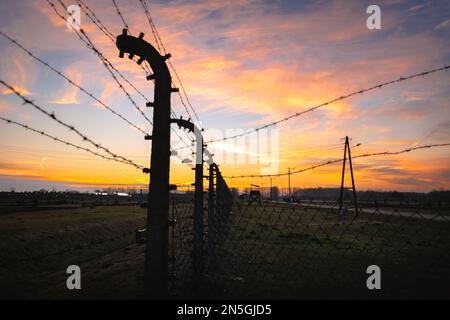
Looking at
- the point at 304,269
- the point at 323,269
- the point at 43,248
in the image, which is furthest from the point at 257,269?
the point at 43,248

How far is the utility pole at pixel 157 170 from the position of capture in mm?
3842

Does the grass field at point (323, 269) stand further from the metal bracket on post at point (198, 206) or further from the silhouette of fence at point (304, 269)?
the metal bracket on post at point (198, 206)

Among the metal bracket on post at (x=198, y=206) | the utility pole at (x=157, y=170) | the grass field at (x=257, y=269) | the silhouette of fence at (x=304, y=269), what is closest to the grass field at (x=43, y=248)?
the grass field at (x=257, y=269)

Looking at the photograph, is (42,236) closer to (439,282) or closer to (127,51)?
(127,51)

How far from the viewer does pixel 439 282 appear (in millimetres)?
6270

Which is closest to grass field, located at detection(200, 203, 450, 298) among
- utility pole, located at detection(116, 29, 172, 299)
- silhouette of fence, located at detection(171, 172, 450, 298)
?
silhouette of fence, located at detection(171, 172, 450, 298)

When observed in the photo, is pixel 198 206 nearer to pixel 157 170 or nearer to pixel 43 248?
pixel 157 170

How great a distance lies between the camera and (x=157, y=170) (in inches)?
154

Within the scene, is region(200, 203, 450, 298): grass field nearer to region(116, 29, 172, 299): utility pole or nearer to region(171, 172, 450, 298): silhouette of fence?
region(171, 172, 450, 298): silhouette of fence

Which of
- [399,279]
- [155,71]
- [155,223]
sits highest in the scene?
[155,71]

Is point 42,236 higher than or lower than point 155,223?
lower

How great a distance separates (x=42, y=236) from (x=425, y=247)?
16.1 meters

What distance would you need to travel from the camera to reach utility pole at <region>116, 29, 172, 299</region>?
12.6ft
